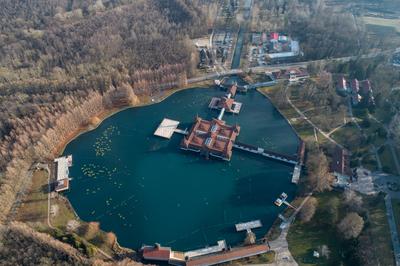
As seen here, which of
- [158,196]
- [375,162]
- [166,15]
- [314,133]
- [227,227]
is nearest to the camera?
[227,227]

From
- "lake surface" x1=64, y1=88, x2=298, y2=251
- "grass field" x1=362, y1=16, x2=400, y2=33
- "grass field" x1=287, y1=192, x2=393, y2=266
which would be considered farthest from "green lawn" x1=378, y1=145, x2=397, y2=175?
"grass field" x1=362, y1=16, x2=400, y2=33

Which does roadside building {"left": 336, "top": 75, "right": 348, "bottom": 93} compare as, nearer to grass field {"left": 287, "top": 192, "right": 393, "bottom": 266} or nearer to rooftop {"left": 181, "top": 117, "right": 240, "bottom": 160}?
rooftop {"left": 181, "top": 117, "right": 240, "bottom": 160}

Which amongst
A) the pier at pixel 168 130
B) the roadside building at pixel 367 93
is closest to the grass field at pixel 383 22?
the roadside building at pixel 367 93

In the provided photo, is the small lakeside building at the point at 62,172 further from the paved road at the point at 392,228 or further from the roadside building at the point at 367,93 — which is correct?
the roadside building at the point at 367,93

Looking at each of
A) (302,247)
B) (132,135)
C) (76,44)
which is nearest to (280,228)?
(302,247)

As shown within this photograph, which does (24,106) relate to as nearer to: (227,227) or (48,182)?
(48,182)
